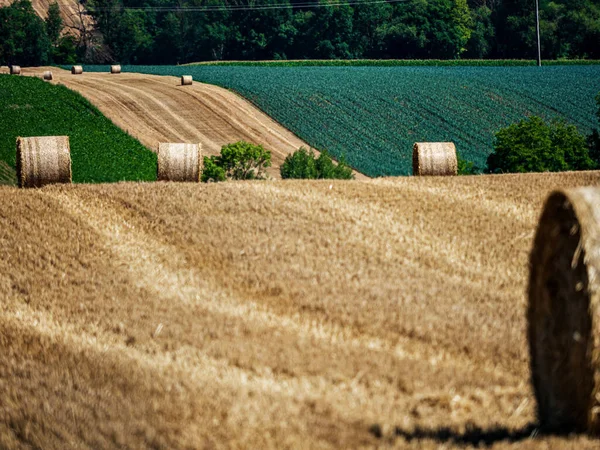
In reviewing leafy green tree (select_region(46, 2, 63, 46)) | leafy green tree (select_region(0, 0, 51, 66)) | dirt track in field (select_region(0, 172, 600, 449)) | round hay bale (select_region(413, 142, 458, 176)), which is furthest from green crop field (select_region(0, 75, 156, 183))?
leafy green tree (select_region(46, 2, 63, 46))

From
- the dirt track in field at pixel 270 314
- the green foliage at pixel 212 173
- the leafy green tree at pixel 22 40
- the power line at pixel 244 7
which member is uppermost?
the power line at pixel 244 7

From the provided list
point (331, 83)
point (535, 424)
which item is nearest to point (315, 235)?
point (535, 424)

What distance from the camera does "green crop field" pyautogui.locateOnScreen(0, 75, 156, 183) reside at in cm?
3422

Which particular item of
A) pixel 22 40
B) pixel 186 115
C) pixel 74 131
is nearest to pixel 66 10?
pixel 22 40

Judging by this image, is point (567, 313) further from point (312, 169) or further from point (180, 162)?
point (312, 169)

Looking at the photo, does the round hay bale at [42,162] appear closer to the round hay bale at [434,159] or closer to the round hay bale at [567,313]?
the round hay bale at [434,159]

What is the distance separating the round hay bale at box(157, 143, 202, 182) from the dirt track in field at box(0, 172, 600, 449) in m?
3.06

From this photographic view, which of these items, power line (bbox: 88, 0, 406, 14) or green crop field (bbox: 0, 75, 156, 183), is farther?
power line (bbox: 88, 0, 406, 14)

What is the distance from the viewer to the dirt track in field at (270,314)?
20.5ft

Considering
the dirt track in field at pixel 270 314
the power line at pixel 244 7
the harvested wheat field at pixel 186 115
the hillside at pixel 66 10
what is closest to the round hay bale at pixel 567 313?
the dirt track in field at pixel 270 314

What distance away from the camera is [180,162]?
51.6ft

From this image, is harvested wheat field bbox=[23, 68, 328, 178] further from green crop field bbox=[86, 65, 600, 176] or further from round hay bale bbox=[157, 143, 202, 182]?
round hay bale bbox=[157, 143, 202, 182]

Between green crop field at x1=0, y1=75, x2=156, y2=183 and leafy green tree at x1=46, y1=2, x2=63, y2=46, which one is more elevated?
leafy green tree at x1=46, y1=2, x2=63, y2=46

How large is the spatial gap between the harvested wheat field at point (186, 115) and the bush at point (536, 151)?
8.31 m
